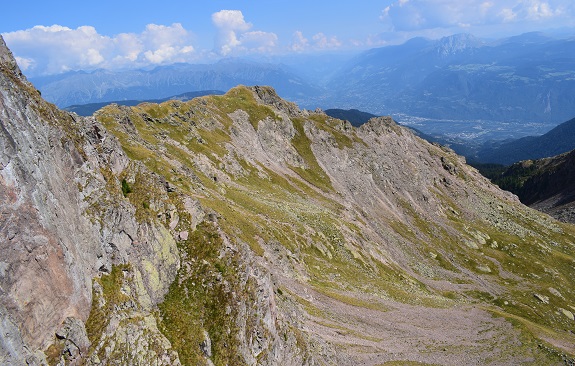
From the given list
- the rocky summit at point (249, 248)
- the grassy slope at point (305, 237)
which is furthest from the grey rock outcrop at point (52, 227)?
the grassy slope at point (305, 237)

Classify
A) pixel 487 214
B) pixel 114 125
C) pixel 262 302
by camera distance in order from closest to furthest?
pixel 262 302 → pixel 114 125 → pixel 487 214

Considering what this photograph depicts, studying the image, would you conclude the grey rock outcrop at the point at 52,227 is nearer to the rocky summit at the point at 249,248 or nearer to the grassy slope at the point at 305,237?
the rocky summit at the point at 249,248

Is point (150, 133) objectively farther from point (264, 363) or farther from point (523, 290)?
point (523, 290)

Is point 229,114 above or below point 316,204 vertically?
above

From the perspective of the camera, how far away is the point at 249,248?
157 ft

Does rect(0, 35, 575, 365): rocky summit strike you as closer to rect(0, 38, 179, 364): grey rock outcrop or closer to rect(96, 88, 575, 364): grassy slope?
rect(0, 38, 179, 364): grey rock outcrop

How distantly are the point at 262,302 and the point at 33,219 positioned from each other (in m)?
24.6

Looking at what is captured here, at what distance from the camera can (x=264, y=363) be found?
3825cm

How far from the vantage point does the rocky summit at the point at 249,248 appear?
84.2 feet

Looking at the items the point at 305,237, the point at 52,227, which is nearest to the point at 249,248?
the point at 52,227

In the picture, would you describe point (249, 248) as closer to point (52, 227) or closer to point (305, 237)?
point (52, 227)

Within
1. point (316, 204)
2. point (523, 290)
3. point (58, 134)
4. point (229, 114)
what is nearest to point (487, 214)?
point (523, 290)

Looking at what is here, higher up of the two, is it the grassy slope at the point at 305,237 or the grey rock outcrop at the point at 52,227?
the grey rock outcrop at the point at 52,227

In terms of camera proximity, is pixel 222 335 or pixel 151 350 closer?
pixel 151 350
